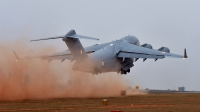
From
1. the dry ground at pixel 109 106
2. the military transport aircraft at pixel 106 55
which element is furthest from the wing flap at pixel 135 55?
the dry ground at pixel 109 106

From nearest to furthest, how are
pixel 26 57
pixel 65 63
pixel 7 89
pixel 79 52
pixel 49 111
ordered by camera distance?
pixel 49 111, pixel 7 89, pixel 79 52, pixel 26 57, pixel 65 63

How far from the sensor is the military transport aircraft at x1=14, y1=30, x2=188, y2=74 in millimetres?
58172

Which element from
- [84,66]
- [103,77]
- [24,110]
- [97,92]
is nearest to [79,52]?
[84,66]

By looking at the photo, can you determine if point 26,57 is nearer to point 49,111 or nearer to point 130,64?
point 130,64

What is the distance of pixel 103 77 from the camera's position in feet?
226

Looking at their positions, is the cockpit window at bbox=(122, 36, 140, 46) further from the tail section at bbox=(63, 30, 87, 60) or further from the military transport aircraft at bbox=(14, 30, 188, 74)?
the tail section at bbox=(63, 30, 87, 60)

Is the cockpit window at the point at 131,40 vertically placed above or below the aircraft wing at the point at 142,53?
above

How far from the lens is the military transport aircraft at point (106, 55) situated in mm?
58172

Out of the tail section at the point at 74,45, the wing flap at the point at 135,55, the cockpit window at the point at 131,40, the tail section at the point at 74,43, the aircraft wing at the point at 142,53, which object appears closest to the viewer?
the tail section at the point at 74,43

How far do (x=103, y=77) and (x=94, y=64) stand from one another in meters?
8.83

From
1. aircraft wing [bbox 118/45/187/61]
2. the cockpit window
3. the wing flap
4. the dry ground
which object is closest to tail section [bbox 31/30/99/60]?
the wing flap

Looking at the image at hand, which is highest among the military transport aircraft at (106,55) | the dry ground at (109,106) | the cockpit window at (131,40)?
the cockpit window at (131,40)

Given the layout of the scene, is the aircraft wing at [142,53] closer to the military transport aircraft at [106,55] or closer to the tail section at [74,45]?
the military transport aircraft at [106,55]

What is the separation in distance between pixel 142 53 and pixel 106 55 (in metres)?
5.34
